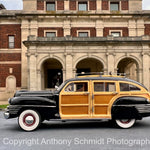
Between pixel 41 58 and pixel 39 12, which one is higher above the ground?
pixel 39 12

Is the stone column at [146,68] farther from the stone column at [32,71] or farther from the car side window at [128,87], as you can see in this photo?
the car side window at [128,87]

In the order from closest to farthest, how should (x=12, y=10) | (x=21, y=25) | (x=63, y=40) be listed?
(x=63, y=40), (x=21, y=25), (x=12, y=10)

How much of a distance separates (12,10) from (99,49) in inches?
613

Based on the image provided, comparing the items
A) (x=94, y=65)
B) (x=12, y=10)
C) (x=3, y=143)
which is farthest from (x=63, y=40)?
(x=3, y=143)

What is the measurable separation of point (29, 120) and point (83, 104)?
1.92 metres

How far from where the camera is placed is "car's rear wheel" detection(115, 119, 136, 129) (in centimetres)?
614

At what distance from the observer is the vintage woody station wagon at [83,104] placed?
19.6 feet

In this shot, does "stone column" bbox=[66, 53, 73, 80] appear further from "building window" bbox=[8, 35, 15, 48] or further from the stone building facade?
"building window" bbox=[8, 35, 15, 48]

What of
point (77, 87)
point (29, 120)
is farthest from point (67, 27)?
point (29, 120)

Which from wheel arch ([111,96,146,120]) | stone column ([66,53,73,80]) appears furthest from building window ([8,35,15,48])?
wheel arch ([111,96,146,120])

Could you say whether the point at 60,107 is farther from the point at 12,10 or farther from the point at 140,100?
the point at 12,10

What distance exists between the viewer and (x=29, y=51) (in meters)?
18.8

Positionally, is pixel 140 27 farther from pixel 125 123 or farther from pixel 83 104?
pixel 83 104

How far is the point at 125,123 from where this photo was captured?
619 centimetres
